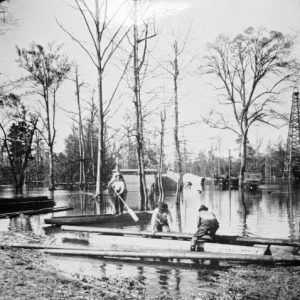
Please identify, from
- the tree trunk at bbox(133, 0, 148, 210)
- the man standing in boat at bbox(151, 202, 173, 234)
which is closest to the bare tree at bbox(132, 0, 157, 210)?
the tree trunk at bbox(133, 0, 148, 210)

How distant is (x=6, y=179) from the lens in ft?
179

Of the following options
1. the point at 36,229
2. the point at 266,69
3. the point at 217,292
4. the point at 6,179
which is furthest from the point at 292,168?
the point at 217,292

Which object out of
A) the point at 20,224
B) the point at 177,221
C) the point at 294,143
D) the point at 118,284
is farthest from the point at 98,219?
the point at 294,143

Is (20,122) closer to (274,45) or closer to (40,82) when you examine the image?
(40,82)

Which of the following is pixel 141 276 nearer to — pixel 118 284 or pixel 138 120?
pixel 118 284

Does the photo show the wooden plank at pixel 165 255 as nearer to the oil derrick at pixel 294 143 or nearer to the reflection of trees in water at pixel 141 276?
the reflection of trees in water at pixel 141 276

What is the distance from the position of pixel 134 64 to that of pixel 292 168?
1444 inches

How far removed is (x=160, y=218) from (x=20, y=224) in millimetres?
7172

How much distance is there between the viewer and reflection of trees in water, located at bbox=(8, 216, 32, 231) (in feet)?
46.4

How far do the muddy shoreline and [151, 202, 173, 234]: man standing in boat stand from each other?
2709 millimetres

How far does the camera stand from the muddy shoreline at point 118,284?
6.00 metres

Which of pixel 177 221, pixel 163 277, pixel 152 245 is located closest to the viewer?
pixel 163 277

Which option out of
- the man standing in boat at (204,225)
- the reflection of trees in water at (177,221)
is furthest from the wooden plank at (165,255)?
the reflection of trees in water at (177,221)

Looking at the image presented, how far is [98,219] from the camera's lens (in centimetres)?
1471
